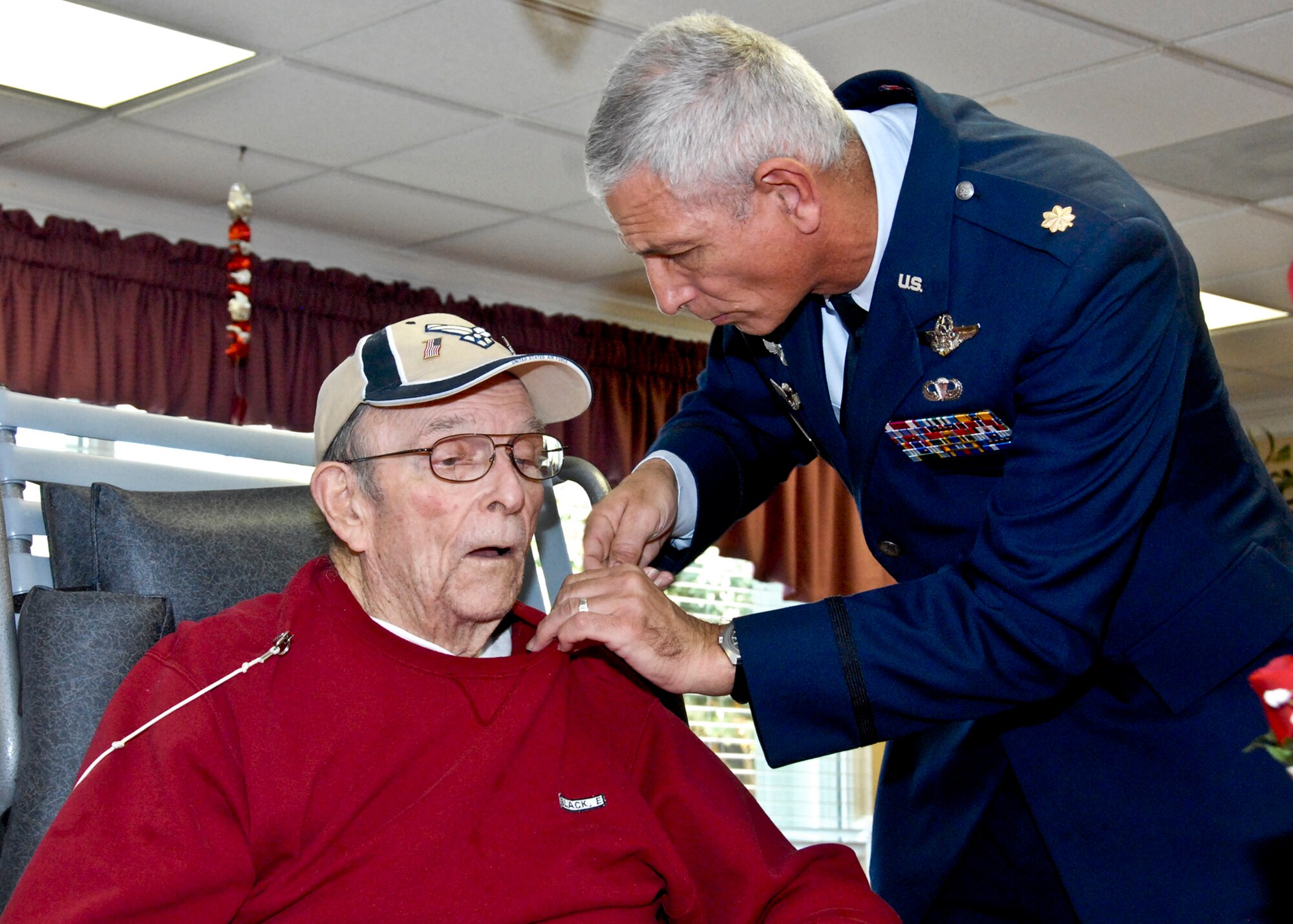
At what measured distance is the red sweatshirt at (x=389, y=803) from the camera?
1508 mm

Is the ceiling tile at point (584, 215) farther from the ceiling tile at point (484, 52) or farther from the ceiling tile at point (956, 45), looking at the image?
the ceiling tile at point (956, 45)

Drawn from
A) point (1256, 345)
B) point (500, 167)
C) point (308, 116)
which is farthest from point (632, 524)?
point (1256, 345)

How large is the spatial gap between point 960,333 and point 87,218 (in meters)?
4.05

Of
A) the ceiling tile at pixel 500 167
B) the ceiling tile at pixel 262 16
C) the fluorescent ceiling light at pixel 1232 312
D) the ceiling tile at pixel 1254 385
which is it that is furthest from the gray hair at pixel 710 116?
the ceiling tile at pixel 1254 385

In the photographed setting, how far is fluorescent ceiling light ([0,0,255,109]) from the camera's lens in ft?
12.0

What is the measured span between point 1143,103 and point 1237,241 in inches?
57.1

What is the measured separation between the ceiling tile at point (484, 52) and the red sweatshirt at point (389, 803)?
212cm

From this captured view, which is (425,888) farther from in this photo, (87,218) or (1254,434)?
(1254,434)

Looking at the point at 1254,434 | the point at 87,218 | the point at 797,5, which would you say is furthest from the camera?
the point at 1254,434

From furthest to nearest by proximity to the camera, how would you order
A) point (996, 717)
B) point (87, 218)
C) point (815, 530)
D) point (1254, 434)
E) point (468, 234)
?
point (1254, 434) → point (815, 530) → point (468, 234) → point (87, 218) → point (996, 717)

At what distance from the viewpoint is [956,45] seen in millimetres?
3756

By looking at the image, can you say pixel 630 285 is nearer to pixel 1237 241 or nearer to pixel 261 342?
pixel 261 342

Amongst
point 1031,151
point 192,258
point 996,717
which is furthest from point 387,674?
point 192,258

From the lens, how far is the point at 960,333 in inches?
63.2
